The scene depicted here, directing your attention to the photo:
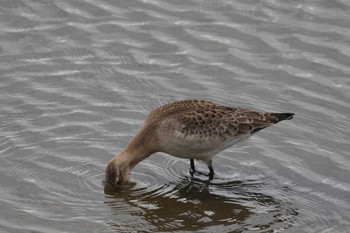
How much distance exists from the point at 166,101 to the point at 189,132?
73.2 inches

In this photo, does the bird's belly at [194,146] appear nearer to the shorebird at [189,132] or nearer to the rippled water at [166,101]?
the shorebird at [189,132]

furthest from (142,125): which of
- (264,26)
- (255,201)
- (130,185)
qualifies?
(264,26)

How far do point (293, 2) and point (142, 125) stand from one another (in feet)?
15.3

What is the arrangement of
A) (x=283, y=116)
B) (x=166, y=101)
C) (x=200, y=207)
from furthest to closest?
(x=166, y=101), (x=283, y=116), (x=200, y=207)

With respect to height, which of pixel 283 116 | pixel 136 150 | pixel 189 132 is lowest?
pixel 136 150

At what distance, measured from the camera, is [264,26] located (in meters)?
17.6

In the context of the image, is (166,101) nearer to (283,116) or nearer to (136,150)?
(136,150)

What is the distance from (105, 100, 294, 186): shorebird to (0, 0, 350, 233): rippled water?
0.34 meters

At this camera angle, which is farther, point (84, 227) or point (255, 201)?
point (255, 201)

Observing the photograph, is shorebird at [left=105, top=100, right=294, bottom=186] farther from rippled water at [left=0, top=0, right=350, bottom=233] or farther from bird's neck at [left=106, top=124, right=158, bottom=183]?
rippled water at [left=0, top=0, right=350, bottom=233]

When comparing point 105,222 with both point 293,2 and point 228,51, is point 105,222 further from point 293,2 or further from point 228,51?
point 293,2

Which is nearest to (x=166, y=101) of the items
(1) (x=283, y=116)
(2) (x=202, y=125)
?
(2) (x=202, y=125)

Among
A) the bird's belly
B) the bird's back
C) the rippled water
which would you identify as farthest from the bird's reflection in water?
the bird's back

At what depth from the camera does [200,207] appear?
A: 13.6 m
